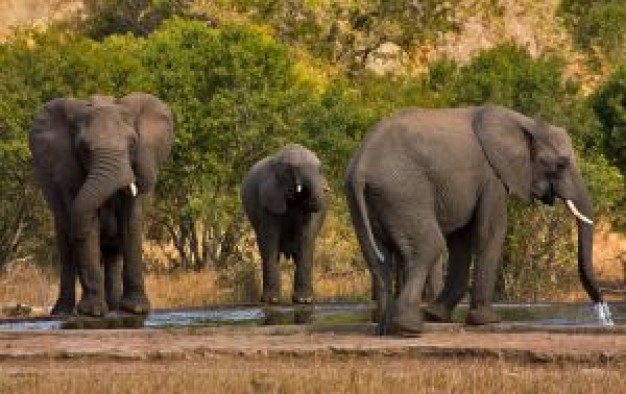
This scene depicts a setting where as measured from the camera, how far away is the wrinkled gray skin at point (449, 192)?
53.1 ft

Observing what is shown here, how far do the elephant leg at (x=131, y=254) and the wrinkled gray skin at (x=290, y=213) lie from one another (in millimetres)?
3881

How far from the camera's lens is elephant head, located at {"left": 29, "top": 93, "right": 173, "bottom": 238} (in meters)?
19.4

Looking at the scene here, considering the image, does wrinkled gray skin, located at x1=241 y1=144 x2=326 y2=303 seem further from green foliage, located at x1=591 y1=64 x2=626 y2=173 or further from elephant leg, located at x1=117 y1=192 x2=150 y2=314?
green foliage, located at x1=591 y1=64 x2=626 y2=173

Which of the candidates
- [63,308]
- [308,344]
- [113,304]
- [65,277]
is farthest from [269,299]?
[308,344]

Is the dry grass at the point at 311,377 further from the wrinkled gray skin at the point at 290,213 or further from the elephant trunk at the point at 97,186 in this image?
the wrinkled gray skin at the point at 290,213

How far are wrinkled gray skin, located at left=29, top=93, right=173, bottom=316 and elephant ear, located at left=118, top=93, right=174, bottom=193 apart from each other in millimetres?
11

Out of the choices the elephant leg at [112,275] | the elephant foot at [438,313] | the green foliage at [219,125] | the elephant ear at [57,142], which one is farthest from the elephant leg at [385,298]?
the green foliage at [219,125]

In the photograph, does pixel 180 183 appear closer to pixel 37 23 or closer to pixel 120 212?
pixel 120 212

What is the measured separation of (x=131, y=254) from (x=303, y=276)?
4310 mm

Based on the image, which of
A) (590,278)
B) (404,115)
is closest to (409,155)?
(404,115)

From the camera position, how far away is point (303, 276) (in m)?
24.2

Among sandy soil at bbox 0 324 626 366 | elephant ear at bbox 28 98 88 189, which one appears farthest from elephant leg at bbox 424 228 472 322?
elephant ear at bbox 28 98 88 189

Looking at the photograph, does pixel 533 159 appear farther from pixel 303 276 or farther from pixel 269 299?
pixel 269 299

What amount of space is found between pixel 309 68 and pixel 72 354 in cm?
3298
